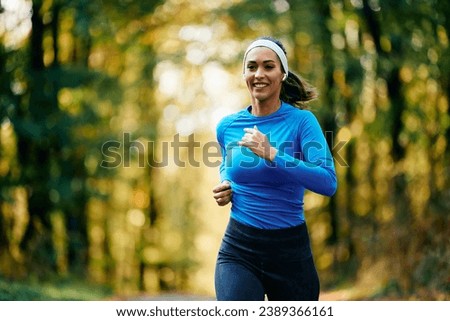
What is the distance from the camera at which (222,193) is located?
3.41m

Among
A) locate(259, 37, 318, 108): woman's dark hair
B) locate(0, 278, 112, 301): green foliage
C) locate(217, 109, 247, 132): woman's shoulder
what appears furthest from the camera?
locate(0, 278, 112, 301): green foliage

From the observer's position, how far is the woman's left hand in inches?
123

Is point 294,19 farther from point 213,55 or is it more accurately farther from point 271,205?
point 271,205

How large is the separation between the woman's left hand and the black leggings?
433 millimetres

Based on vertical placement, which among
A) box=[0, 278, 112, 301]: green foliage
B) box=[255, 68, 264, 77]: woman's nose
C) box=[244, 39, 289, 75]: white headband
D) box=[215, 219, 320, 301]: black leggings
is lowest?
box=[0, 278, 112, 301]: green foliage

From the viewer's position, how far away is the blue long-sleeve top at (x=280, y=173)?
3236mm

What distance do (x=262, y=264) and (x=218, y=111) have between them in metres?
13.5

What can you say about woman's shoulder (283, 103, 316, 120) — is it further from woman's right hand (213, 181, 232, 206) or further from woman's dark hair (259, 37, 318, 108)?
woman's right hand (213, 181, 232, 206)

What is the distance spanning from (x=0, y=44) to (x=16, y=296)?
4716mm

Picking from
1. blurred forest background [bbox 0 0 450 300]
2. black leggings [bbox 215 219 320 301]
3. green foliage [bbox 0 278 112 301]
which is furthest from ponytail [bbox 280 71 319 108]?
blurred forest background [bbox 0 0 450 300]

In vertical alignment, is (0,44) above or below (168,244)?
above

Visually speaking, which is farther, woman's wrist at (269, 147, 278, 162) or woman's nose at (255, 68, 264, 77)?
woman's nose at (255, 68, 264, 77)
